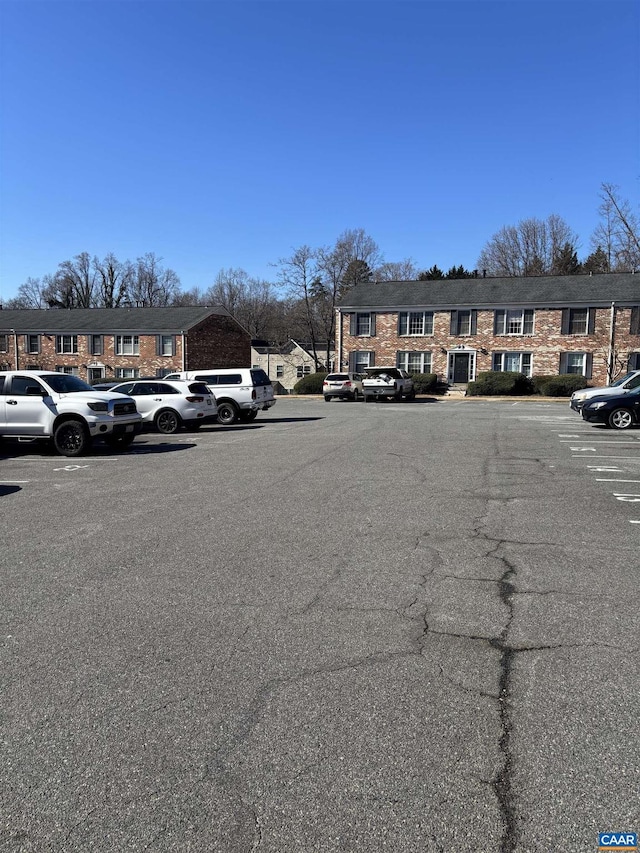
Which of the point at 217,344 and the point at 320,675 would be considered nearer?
the point at 320,675

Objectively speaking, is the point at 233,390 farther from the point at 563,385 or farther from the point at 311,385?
the point at 563,385

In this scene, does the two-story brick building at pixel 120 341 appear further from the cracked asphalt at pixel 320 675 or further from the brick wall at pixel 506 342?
the cracked asphalt at pixel 320 675

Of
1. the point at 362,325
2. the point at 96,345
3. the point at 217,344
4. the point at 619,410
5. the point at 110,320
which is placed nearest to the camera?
the point at 619,410

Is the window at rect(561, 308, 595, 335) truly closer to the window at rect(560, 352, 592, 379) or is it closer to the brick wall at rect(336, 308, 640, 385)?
the brick wall at rect(336, 308, 640, 385)

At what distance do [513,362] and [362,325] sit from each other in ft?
33.9

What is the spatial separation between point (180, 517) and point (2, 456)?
789cm

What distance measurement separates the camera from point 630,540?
6730 mm

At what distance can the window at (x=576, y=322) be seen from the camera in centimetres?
3988

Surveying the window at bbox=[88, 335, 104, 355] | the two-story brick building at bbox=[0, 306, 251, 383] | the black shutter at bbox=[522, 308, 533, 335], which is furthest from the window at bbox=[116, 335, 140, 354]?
the black shutter at bbox=[522, 308, 533, 335]

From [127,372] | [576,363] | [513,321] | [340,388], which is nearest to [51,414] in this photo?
[340,388]

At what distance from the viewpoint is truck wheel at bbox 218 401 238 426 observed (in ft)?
71.7

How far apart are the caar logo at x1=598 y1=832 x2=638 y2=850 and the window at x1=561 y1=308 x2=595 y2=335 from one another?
40.9 metres

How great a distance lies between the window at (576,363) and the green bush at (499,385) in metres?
3.36

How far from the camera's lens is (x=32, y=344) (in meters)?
54.2
